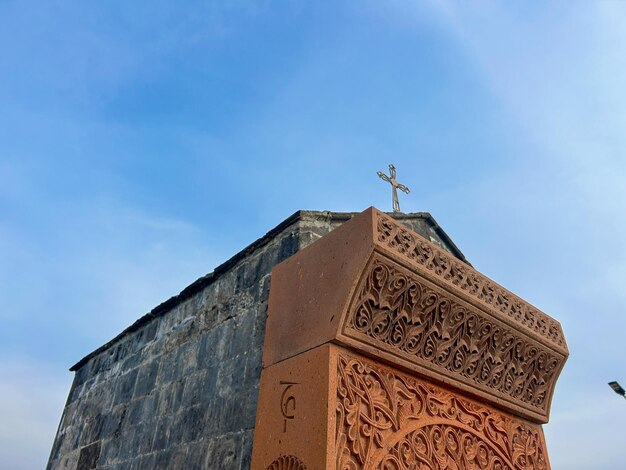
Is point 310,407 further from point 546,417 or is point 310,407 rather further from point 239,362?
point 546,417

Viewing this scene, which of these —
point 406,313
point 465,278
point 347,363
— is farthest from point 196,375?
point 465,278

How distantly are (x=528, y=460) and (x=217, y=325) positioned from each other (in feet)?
6.98

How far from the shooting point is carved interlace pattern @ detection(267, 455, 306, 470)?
2016 millimetres

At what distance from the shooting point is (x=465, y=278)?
2.83 metres

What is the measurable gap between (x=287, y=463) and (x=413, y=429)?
670mm

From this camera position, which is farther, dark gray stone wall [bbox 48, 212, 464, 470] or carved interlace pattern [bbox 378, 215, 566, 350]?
dark gray stone wall [bbox 48, 212, 464, 470]

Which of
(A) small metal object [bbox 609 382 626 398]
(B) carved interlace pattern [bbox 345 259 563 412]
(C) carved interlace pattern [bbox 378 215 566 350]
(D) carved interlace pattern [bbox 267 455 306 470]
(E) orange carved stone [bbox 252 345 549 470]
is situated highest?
(A) small metal object [bbox 609 382 626 398]

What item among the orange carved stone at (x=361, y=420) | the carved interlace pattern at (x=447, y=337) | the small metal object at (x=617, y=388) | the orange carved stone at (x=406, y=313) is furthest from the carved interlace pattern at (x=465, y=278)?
the small metal object at (x=617, y=388)

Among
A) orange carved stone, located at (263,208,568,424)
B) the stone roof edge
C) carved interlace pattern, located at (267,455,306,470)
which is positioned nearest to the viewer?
carved interlace pattern, located at (267,455,306,470)

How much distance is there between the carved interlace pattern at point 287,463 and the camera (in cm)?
202

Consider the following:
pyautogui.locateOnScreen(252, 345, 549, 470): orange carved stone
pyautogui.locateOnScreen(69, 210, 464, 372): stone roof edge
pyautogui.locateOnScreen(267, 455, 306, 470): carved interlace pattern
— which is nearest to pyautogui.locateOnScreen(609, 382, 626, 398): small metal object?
pyautogui.locateOnScreen(69, 210, 464, 372): stone roof edge

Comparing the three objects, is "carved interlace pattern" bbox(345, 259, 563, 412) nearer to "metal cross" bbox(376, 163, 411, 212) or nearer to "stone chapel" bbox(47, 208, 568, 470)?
"stone chapel" bbox(47, 208, 568, 470)

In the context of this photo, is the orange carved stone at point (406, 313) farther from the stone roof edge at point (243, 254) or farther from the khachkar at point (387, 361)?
the stone roof edge at point (243, 254)

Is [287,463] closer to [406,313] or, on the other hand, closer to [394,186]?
[406,313]
